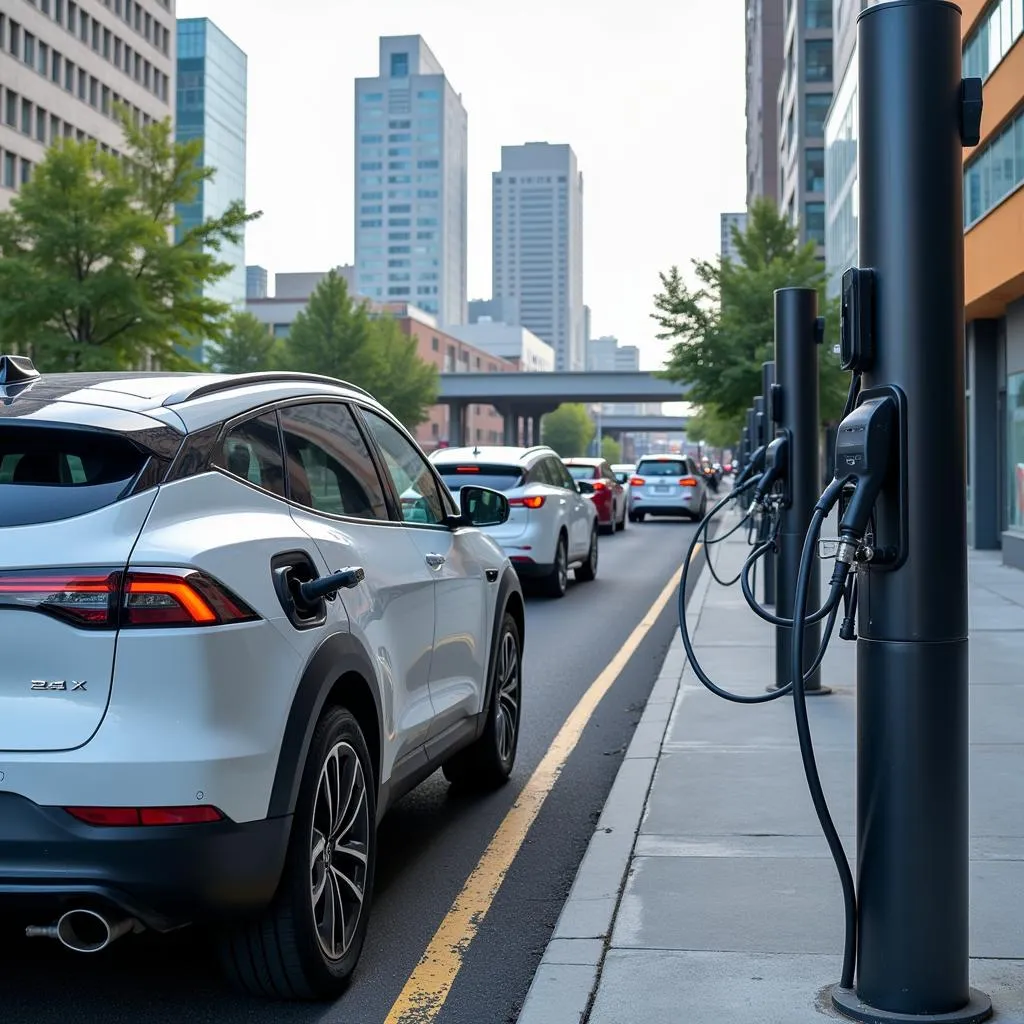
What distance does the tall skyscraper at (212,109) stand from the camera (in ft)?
480

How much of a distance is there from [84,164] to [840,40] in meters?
29.0

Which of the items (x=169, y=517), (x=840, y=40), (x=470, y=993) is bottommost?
(x=470, y=993)

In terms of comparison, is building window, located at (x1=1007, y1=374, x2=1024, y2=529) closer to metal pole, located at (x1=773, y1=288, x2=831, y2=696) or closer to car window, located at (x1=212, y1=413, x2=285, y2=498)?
metal pole, located at (x1=773, y1=288, x2=831, y2=696)

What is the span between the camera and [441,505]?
19.5 ft

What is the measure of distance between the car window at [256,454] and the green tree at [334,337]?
68220 mm

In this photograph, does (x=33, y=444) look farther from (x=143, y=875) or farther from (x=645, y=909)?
(x=645, y=909)

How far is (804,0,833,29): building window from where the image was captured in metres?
77.3

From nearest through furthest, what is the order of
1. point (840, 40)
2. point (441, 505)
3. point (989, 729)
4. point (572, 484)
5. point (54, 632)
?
point (54, 632) → point (441, 505) → point (989, 729) → point (572, 484) → point (840, 40)

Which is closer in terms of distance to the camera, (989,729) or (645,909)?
(645,909)

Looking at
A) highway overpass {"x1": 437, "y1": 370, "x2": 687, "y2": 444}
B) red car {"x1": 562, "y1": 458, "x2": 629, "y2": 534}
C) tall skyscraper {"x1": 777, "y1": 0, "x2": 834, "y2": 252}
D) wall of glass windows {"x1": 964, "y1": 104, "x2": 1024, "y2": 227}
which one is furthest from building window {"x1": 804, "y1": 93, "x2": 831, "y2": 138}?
wall of glass windows {"x1": 964, "y1": 104, "x2": 1024, "y2": 227}

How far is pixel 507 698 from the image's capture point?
6699 mm

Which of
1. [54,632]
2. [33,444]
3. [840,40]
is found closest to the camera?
[54,632]

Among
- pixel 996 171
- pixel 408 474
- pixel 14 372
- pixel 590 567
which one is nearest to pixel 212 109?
pixel 996 171

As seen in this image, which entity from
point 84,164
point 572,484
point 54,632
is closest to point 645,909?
point 54,632
